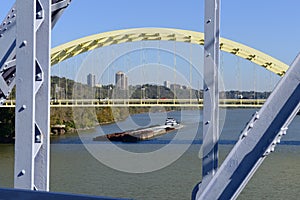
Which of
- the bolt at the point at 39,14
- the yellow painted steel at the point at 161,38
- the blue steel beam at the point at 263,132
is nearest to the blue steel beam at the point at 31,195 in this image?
the blue steel beam at the point at 263,132

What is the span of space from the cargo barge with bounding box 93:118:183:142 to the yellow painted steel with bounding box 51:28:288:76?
515 centimetres

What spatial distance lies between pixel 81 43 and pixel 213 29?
26.6 meters

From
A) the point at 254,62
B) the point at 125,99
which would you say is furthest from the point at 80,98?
the point at 254,62

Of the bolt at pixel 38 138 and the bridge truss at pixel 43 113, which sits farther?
the bolt at pixel 38 138

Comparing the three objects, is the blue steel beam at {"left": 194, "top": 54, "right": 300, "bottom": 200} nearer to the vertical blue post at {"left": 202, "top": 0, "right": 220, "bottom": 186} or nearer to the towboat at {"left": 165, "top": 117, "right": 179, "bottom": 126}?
the vertical blue post at {"left": 202, "top": 0, "right": 220, "bottom": 186}

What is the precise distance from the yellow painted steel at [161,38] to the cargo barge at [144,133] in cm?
515

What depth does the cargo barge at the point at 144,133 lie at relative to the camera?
28770mm

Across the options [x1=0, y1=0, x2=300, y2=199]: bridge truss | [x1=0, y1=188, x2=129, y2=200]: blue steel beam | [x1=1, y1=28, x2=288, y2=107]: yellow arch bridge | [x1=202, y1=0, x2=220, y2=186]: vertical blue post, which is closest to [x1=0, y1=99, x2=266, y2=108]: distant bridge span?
[x1=1, y1=28, x2=288, y2=107]: yellow arch bridge

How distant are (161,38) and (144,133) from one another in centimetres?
768

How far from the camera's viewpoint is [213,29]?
2.95 meters

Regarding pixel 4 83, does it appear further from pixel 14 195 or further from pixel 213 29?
pixel 14 195

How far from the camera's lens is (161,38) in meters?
27.6

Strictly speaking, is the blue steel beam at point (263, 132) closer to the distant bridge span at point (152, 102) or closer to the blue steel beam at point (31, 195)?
the blue steel beam at point (31, 195)

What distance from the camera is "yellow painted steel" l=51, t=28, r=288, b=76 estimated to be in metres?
26.2
